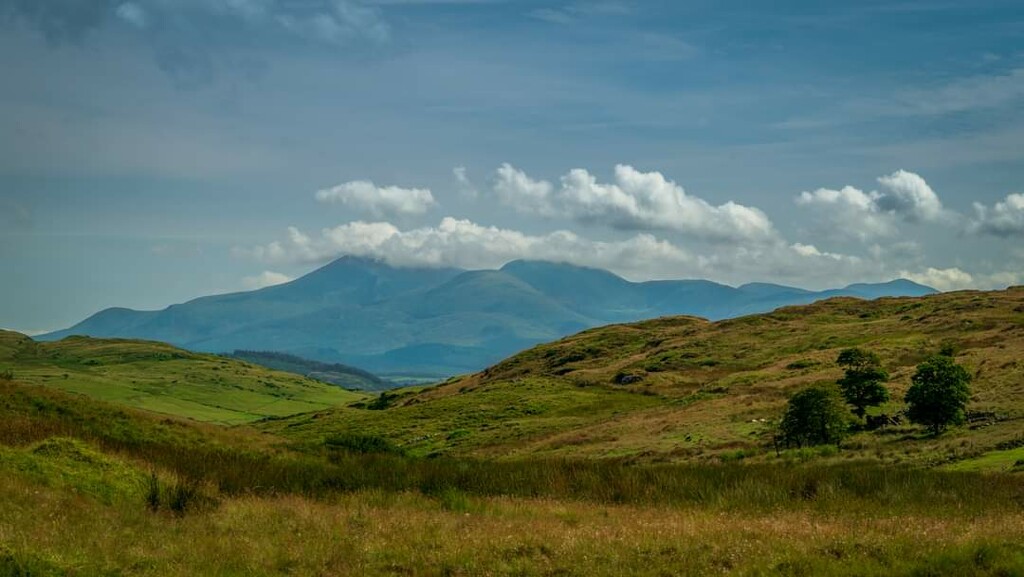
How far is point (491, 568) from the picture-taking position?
12984 mm

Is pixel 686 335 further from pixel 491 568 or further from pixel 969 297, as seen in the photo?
pixel 491 568

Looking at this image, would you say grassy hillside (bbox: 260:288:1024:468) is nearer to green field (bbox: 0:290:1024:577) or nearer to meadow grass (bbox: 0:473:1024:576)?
green field (bbox: 0:290:1024:577)

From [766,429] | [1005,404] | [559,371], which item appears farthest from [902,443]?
[559,371]

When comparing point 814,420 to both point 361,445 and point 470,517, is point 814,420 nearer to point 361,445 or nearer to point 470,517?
point 361,445

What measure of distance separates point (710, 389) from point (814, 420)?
41914 mm

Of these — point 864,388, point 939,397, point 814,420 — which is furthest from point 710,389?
point 939,397

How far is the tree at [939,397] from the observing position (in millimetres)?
35344

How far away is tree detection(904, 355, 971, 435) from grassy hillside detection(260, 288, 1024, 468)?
1.14 m

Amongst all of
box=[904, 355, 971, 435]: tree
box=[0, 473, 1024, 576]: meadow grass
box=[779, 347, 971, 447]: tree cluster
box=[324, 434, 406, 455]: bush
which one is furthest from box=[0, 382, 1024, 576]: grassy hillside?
box=[779, 347, 971, 447]: tree cluster

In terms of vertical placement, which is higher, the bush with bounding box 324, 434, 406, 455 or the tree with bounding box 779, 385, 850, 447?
the bush with bounding box 324, 434, 406, 455

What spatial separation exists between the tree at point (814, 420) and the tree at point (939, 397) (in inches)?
163

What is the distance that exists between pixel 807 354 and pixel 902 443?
61172 millimetres

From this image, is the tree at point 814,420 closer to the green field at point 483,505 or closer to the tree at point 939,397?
the green field at point 483,505

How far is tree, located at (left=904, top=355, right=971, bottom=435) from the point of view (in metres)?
35.3
